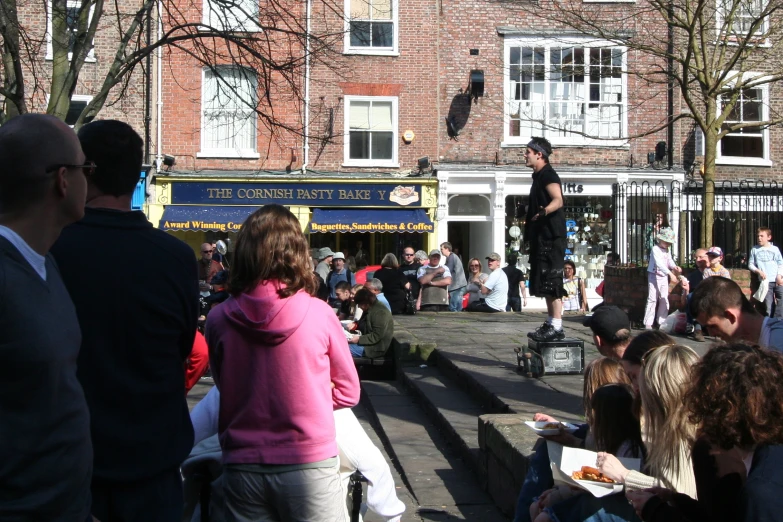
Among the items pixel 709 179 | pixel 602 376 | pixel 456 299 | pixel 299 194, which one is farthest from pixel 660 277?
pixel 299 194

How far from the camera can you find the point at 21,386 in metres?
1.93

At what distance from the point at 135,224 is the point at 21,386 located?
91 cm

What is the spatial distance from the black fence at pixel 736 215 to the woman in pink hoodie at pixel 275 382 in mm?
13102

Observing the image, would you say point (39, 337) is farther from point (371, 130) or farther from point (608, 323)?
point (371, 130)

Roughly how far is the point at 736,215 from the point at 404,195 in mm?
7889

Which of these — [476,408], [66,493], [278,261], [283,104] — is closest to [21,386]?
[66,493]

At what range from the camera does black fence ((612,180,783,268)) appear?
50.7 ft

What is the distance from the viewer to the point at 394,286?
1519 cm

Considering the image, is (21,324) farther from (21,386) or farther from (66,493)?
(66,493)

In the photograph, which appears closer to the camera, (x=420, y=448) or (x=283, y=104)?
Result: (x=420, y=448)

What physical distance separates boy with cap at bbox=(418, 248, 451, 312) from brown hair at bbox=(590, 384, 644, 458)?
39.8 feet

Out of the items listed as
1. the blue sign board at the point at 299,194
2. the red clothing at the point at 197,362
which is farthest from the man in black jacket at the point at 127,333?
the blue sign board at the point at 299,194

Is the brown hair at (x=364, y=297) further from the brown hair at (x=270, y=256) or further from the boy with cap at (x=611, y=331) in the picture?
the brown hair at (x=270, y=256)

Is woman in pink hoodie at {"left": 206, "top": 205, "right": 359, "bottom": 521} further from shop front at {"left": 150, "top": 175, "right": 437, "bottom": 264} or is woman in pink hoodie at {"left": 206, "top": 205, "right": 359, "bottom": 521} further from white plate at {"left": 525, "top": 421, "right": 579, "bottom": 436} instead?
shop front at {"left": 150, "top": 175, "right": 437, "bottom": 264}
